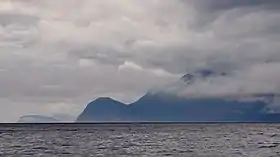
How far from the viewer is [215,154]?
5769cm

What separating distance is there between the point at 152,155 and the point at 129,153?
3.19 meters

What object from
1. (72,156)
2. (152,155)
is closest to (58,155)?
(72,156)

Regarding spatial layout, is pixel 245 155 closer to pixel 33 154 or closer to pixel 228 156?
pixel 228 156

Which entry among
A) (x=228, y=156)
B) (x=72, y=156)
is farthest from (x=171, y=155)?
(x=72, y=156)

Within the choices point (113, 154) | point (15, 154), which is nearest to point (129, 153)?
point (113, 154)

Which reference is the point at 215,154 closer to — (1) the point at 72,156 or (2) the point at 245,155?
(2) the point at 245,155

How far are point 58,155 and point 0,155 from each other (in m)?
5.92

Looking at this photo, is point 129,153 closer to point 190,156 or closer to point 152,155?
point 152,155

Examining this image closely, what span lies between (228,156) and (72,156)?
15101 millimetres

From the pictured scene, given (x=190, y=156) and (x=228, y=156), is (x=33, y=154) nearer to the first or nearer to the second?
(x=190, y=156)

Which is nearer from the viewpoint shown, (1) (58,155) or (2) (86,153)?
(1) (58,155)

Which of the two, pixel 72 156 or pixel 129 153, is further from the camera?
pixel 129 153

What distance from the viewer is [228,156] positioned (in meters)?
55.4

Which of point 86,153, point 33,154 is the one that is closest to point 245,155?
point 86,153
